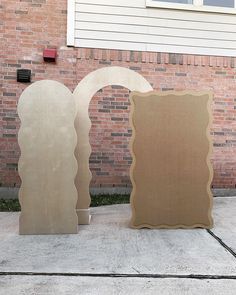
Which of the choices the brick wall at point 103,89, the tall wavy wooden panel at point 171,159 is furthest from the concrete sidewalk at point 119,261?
the brick wall at point 103,89

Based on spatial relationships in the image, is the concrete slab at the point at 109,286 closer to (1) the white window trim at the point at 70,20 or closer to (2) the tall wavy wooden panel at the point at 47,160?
(2) the tall wavy wooden panel at the point at 47,160

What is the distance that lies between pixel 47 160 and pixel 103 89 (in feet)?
9.21

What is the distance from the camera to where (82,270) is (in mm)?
2920

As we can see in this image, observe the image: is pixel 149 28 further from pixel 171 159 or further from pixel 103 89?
pixel 171 159

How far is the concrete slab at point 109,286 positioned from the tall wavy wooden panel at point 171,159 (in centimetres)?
164

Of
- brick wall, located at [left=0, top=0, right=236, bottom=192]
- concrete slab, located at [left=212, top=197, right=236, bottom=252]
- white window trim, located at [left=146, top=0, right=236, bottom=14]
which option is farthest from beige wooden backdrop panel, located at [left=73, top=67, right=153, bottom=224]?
white window trim, located at [left=146, top=0, right=236, bottom=14]

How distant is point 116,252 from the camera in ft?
11.1

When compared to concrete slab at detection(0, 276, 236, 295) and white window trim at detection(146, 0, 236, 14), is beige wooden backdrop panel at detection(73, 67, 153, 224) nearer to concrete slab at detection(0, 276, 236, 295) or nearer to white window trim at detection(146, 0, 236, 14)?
concrete slab at detection(0, 276, 236, 295)

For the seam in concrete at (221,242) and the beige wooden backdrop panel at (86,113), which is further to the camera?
the beige wooden backdrop panel at (86,113)

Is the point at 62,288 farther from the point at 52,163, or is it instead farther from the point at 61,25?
the point at 61,25

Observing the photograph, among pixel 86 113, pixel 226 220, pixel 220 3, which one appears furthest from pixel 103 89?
pixel 226 220

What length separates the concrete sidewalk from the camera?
102 inches

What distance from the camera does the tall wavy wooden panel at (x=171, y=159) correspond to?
433 cm

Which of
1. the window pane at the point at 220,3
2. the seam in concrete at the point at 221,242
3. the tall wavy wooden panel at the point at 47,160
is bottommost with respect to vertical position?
the seam in concrete at the point at 221,242
